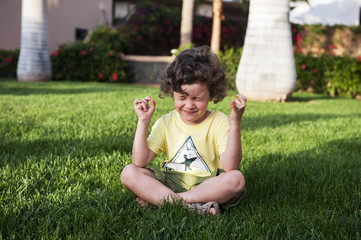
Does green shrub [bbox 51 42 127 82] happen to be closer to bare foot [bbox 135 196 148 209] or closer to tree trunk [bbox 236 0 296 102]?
tree trunk [bbox 236 0 296 102]

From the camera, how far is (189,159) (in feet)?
7.47

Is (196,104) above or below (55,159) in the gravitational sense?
above

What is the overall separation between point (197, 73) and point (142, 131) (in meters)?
0.48

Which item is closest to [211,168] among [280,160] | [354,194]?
[354,194]

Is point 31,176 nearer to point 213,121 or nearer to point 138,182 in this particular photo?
point 138,182

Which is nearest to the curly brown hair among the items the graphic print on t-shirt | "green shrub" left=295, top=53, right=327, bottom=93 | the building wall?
the graphic print on t-shirt

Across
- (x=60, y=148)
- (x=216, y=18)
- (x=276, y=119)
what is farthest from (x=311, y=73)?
(x=60, y=148)

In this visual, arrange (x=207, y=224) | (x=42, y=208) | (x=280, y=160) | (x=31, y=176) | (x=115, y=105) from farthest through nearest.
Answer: (x=115, y=105), (x=280, y=160), (x=31, y=176), (x=42, y=208), (x=207, y=224)

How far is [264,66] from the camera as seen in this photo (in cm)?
823

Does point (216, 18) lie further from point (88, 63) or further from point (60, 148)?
point (60, 148)

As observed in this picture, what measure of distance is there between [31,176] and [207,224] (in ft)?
4.29

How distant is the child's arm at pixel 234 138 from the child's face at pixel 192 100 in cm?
20

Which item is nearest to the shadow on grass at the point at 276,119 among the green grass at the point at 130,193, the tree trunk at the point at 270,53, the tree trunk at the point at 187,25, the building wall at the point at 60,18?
the green grass at the point at 130,193

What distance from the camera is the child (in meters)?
2.08
